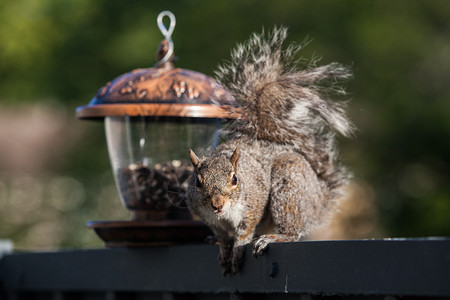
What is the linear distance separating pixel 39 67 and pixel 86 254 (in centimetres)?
755

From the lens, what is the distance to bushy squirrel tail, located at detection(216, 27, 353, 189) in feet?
11.2

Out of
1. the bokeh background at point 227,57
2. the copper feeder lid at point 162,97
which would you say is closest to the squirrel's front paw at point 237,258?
the copper feeder lid at point 162,97

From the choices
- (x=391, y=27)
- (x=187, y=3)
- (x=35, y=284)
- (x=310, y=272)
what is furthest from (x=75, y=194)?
(x=310, y=272)

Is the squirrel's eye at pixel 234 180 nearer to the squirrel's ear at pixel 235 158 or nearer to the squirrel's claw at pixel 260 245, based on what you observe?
the squirrel's ear at pixel 235 158

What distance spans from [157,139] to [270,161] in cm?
→ 78

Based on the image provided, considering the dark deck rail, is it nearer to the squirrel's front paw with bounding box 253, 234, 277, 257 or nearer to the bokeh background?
the squirrel's front paw with bounding box 253, 234, 277, 257

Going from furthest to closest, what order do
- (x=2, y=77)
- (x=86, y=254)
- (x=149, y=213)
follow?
1. (x=2, y=77)
2. (x=86, y=254)
3. (x=149, y=213)

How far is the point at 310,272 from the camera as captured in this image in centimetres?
263

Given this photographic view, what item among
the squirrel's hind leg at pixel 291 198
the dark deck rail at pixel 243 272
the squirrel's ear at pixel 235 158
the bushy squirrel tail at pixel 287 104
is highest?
the bushy squirrel tail at pixel 287 104

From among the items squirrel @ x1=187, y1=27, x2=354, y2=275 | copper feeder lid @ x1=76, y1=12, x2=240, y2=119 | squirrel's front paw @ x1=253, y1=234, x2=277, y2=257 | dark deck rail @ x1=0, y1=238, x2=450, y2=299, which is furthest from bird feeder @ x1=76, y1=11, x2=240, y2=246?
squirrel's front paw @ x1=253, y1=234, x2=277, y2=257

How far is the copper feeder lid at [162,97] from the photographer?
3707mm

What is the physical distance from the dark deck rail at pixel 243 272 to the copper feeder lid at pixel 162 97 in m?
0.64

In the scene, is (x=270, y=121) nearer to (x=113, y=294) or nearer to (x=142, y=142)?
(x=142, y=142)

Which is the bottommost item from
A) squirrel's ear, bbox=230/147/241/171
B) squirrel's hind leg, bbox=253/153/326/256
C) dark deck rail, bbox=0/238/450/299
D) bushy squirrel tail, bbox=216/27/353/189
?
dark deck rail, bbox=0/238/450/299
